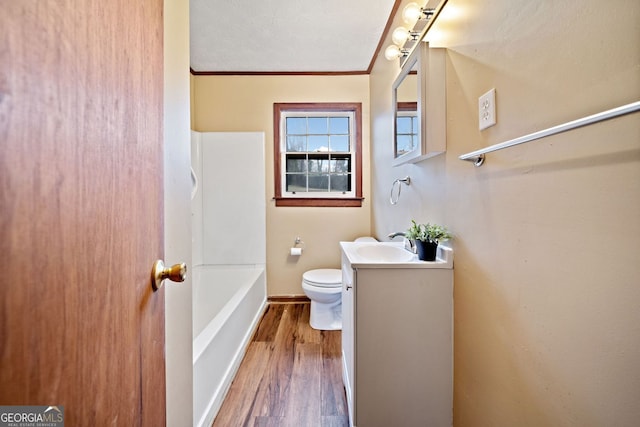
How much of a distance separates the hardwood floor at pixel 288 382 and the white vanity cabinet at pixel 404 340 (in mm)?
375

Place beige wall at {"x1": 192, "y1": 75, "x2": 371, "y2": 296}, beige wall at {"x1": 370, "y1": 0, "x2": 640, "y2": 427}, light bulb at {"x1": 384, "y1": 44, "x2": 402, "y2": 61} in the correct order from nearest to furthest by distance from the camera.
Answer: beige wall at {"x1": 370, "y1": 0, "x2": 640, "y2": 427} < light bulb at {"x1": 384, "y1": 44, "x2": 402, "y2": 61} < beige wall at {"x1": 192, "y1": 75, "x2": 371, "y2": 296}

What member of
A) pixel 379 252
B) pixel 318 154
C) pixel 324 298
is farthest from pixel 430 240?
pixel 318 154

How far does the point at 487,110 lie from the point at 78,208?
1177 mm

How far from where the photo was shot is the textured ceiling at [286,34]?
6.79ft

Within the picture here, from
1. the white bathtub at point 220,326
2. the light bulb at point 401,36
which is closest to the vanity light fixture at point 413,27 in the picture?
the light bulb at point 401,36

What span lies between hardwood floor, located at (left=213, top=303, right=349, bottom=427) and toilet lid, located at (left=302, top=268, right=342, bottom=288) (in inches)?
16.6

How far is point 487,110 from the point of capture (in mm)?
1016

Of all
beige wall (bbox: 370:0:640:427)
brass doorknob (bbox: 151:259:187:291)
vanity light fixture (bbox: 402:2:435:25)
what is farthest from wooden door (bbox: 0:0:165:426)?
vanity light fixture (bbox: 402:2:435:25)

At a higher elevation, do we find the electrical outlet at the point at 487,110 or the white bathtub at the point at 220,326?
the electrical outlet at the point at 487,110

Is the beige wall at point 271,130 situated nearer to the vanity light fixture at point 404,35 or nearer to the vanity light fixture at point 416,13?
the vanity light fixture at point 404,35

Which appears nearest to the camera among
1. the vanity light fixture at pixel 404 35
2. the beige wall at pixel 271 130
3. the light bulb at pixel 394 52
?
the vanity light fixture at pixel 404 35

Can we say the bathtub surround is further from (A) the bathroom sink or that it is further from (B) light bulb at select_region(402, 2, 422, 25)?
(B) light bulb at select_region(402, 2, 422, 25)

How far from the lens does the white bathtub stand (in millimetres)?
1410

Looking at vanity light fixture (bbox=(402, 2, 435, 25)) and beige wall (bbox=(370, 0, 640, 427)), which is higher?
vanity light fixture (bbox=(402, 2, 435, 25))
